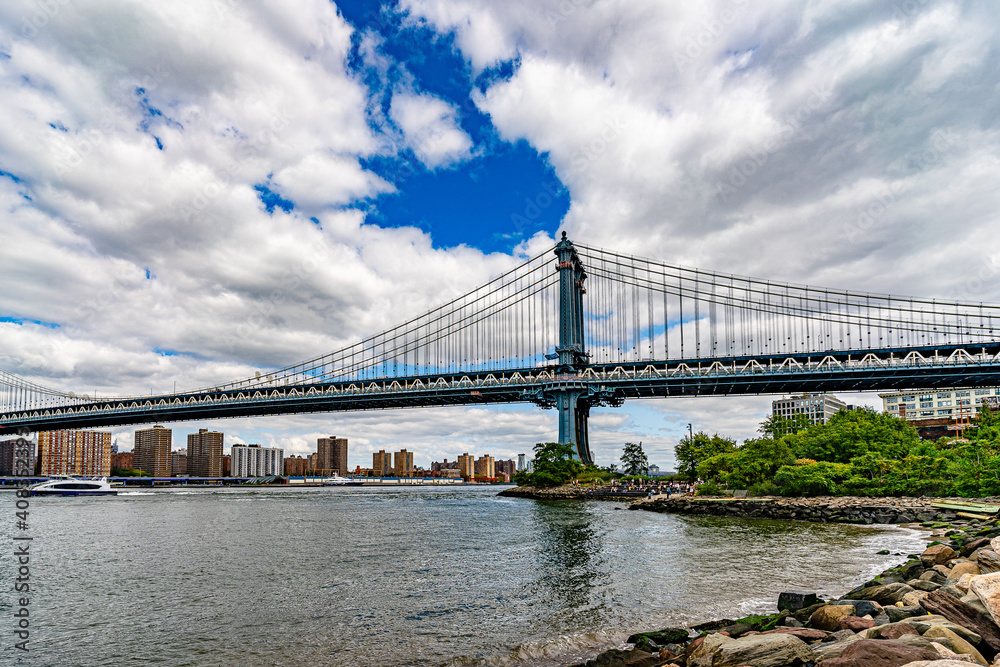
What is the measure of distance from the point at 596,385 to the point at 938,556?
62.2m

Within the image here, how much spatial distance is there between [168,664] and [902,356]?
259 feet

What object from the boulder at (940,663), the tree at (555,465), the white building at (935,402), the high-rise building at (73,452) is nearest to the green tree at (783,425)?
the tree at (555,465)

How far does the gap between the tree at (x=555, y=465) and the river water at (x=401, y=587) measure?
37214 mm

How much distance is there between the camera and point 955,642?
24.5 ft

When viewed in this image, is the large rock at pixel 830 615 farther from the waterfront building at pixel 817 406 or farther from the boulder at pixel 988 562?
the waterfront building at pixel 817 406

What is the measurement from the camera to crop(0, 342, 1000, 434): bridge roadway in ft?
222

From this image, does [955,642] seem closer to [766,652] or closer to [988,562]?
[766,652]

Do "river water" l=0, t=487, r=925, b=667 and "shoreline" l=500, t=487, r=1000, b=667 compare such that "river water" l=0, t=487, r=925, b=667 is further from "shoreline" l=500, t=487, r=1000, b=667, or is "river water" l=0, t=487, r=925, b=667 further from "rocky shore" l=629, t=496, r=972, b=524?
"rocky shore" l=629, t=496, r=972, b=524

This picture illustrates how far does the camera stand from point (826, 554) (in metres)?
24.0

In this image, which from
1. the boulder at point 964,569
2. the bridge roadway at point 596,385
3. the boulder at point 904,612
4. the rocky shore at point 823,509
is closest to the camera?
the boulder at point 904,612

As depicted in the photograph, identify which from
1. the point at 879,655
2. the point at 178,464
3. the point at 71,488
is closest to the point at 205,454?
the point at 178,464

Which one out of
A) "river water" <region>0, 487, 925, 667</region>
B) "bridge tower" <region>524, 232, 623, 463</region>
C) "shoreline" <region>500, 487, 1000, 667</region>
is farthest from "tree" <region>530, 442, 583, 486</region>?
"shoreline" <region>500, 487, 1000, 667</region>

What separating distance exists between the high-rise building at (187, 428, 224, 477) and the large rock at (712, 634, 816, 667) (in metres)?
204

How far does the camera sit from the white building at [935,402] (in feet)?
385
